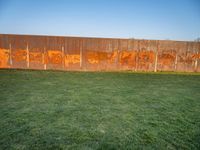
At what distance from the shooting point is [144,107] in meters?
4.15

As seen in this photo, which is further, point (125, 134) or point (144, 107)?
point (144, 107)

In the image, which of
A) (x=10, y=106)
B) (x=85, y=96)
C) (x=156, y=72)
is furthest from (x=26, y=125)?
(x=156, y=72)

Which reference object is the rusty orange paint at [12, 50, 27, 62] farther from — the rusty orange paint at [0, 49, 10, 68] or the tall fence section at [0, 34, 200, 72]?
the rusty orange paint at [0, 49, 10, 68]

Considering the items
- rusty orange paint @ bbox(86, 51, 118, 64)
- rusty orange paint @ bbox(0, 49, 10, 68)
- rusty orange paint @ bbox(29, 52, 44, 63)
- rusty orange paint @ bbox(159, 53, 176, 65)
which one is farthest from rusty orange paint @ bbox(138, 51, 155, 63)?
rusty orange paint @ bbox(0, 49, 10, 68)

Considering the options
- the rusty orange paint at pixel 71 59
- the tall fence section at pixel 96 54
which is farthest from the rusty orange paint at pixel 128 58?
the rusty orange paint at pixel 71 59

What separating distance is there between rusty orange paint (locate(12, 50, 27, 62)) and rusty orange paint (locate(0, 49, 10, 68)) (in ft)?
1.33

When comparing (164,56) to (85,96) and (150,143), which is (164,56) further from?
(150,143)

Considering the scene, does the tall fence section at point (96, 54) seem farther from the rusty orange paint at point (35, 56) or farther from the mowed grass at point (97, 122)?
the mowed grass at point (97, 122)

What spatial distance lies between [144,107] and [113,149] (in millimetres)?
2028

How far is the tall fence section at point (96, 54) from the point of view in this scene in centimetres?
1105

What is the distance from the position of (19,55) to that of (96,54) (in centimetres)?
451

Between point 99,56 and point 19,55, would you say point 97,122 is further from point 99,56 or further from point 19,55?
point 19,55

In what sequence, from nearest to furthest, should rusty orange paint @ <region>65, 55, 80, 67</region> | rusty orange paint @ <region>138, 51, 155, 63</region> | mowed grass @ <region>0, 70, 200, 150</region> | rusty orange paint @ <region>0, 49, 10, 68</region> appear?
mowed grass @ <region>0, 70, 200, 150</region>, rusty orange paint @ <region>0, 49, 10, 68</region>, rusty orange paint @ <region>65, 55, 80, 67</region>, rusty orange paint @ <region>138, 51, 155, 63</region>

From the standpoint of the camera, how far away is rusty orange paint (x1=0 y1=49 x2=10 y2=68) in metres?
11.0
